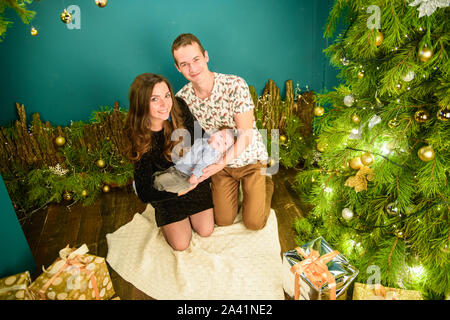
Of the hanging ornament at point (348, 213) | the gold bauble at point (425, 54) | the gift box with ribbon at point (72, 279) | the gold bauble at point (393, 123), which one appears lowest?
the gift box with ribbon at point (72, 279)

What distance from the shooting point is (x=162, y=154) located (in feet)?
6.51

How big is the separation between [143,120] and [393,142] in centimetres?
137

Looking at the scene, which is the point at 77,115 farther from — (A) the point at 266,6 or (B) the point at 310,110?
(B) the point at 310,110

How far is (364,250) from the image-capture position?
66.2 inches

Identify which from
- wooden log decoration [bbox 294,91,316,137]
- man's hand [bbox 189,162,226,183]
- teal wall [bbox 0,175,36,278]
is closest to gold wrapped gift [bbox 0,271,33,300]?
teal wall [bbox 0,175,36,278]

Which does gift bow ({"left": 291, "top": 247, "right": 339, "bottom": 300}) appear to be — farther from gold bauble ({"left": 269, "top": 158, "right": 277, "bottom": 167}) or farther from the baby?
gold bauble ({"left": 269, "top": 158, "right": 277, "bottom": 167})

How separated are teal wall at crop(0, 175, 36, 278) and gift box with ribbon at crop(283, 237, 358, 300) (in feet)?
5.45

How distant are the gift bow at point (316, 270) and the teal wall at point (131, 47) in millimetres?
1830

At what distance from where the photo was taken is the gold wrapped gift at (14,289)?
1.47 metres

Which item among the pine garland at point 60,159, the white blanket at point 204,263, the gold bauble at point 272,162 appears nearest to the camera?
the white blanket at point 204,263

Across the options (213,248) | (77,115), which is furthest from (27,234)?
(213,248)

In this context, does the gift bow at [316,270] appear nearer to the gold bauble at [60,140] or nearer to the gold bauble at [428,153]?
the gold bauble at [428,153]

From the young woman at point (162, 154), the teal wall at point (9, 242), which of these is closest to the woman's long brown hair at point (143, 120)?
the young woman at point (162, 154)

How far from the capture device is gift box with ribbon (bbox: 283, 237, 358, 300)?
4.79 ft
